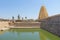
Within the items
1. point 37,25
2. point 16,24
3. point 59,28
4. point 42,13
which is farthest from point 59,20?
point 42,13

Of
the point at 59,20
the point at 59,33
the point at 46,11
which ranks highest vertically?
the point at 46,11

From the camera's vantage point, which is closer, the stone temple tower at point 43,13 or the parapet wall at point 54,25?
the parapet wall at point 54,25

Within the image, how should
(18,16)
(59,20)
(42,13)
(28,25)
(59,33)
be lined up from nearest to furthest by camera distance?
(59,33) < (59,20) < (28,25) < (42,13) < (18,16)

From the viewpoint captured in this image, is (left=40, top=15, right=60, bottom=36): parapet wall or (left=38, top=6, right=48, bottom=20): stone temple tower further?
(left=38, top=6, right=48, bottom=20): stone temple tower

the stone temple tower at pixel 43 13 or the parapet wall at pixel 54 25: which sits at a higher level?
the stone temple tower at pixel 43 13

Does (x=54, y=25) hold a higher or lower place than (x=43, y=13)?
lower

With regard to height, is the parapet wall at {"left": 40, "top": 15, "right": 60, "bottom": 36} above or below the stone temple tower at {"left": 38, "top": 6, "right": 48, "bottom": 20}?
below

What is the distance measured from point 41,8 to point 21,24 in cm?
1083

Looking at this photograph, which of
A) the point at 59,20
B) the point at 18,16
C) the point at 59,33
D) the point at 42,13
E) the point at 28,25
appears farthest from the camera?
the point at 18,16

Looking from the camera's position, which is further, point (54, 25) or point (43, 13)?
point (43, 13)

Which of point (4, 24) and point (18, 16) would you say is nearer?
point (4, 24)

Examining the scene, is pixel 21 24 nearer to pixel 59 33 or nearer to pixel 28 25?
pixel 28 25

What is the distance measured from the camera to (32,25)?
26.8m

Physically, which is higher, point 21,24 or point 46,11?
point 46,11
